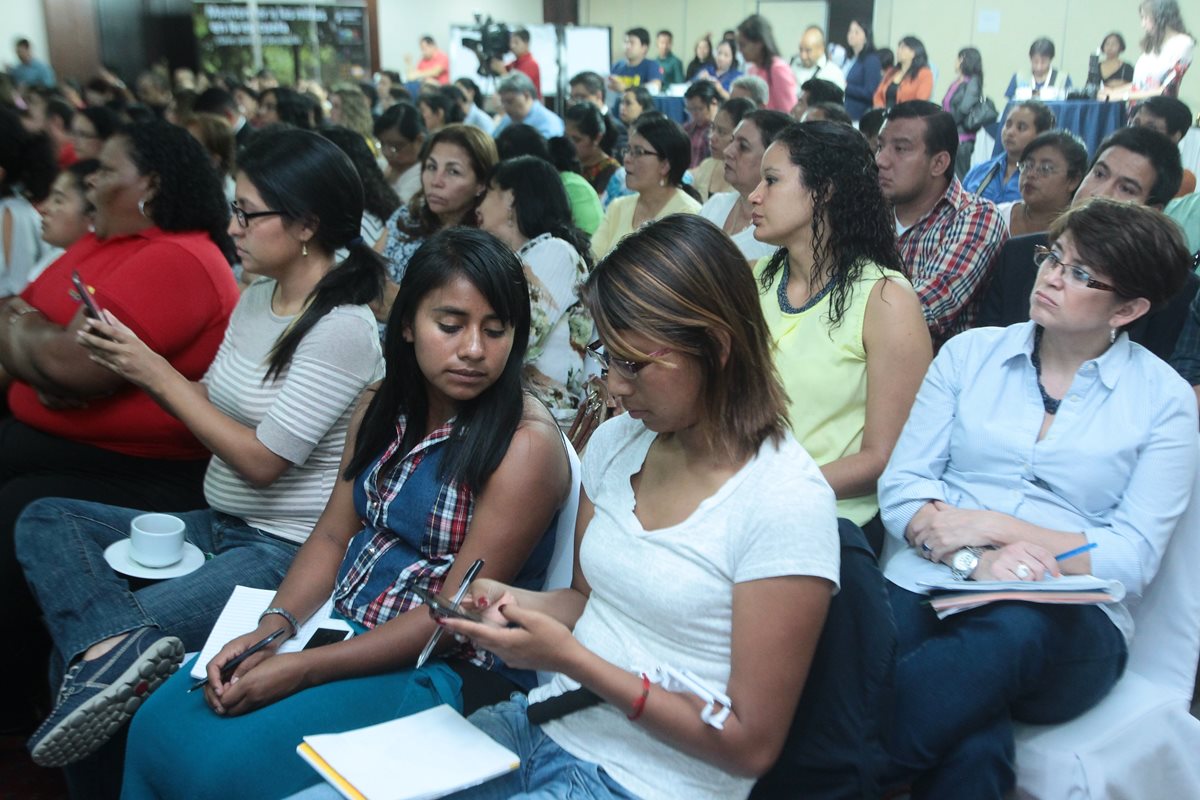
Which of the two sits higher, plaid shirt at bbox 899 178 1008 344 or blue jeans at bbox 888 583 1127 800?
plaid shirt at bbox 899 178 1008 344

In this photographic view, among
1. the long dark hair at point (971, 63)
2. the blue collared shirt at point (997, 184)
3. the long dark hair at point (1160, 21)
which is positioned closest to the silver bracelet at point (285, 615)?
the blue collared shirt at point (997, 184)

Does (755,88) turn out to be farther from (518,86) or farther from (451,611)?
(451,611)

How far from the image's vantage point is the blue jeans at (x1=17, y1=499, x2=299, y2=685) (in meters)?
1.89

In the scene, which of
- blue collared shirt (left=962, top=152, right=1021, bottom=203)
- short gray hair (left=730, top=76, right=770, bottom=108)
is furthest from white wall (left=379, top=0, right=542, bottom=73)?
blue collared shirt (left=962, top=152, right=1021, bottom=203)

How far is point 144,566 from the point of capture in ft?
6.72

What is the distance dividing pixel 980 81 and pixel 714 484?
25.5ft

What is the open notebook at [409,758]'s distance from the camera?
1.26 meters

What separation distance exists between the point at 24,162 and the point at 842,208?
3.01 m

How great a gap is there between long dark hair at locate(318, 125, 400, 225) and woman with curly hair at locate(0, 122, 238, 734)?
161 centimetres

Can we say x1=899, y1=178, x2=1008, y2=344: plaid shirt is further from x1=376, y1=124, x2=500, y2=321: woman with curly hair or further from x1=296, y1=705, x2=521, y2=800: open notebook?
x1=296, y1=705, x2=521, y2=800: open notebook

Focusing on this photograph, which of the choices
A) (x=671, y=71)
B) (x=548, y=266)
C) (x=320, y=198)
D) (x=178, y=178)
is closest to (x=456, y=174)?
(x=548, y=266)

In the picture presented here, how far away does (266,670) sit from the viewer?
157 centimetres

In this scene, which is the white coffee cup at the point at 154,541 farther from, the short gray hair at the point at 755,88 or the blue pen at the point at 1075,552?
the short gray hair at the point at 755,88

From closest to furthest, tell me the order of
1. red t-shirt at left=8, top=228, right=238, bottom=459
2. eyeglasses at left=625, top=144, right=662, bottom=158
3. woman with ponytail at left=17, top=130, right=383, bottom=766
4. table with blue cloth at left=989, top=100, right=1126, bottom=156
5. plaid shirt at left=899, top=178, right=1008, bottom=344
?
woman with ponytail at left=17, top=130, right=383, bottom=766, red t-shirt at left=8, top=228, right=238, bottom=459, plaid shirt at left=899, top=178, right=1008, bottom=344, eyeglasses at left=625, top=144, right=662, bottom=158, table with blue cloth at left=989, top=100, right=1126, bottom=156
